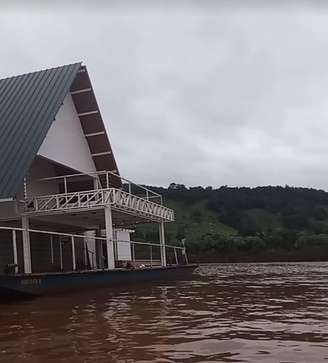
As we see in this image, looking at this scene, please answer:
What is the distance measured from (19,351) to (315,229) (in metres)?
66.9

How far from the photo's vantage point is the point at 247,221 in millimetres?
79500

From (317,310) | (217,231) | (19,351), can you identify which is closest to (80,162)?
(317,310)

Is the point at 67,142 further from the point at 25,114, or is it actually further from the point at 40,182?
the point at 25,114

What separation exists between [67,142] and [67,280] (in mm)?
8584

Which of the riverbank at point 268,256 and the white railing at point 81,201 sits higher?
the white railing at point 81,201

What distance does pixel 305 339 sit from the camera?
806 cm

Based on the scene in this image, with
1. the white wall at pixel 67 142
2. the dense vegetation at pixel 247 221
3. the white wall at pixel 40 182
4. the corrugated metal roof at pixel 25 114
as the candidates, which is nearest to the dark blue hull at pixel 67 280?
the corrugated metal roof at pixel 25 114

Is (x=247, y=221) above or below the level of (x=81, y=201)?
above

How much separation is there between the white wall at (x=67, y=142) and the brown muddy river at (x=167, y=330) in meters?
9.70

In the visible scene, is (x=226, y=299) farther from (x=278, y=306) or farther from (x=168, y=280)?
(x=168, y=280)

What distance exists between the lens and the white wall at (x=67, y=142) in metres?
23.6

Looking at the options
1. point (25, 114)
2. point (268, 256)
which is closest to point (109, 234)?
point (25, 114)

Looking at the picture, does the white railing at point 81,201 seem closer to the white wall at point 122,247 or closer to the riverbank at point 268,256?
the white wall at point 122,247

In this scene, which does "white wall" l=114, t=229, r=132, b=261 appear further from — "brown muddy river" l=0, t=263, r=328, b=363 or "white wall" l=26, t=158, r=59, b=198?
"brown muddy river" l=0, t=263, r=328, b=363
